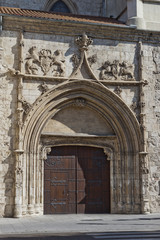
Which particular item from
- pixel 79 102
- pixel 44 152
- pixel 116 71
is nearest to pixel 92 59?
pixel 116 71

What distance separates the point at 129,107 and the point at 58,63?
2890mm

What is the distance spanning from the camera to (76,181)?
44.5 feet

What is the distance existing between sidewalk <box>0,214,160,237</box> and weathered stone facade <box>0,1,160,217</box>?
897 mm

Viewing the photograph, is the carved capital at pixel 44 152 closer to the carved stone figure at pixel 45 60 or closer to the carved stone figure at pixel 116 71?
the carved stone figure at pixel 45 60

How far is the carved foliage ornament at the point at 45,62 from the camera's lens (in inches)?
520

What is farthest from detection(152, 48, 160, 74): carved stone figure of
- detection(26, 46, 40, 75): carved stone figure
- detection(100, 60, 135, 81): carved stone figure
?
detection(26, 46, 40, 75): carved stone figure

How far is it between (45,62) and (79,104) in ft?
6.01

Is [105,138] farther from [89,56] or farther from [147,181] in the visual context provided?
[89,56]

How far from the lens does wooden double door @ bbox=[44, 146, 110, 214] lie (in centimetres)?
1333

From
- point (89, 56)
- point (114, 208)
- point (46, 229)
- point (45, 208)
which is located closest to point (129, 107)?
point (89, 56)

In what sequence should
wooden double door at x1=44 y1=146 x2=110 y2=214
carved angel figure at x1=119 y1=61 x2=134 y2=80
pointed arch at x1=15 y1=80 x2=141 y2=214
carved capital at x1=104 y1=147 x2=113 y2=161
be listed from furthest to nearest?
carved angel figure at x1=119 y1=61 x2=134 y2=80, carved capital at x1=104 y1=147 x2=113 y2=161, wooden double door at x1=44 y1=146 x2=110 y2=214, pointed arch at x1=15 y1=80 x2=141 y2=214

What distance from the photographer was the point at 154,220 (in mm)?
11789

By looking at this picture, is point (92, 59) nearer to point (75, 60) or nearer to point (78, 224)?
point (75, 60)

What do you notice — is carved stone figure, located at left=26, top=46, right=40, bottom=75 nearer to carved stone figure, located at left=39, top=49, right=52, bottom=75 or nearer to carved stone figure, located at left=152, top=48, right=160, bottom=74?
carved stone figure, located at left=39, top=49, right=52, bottom=75
